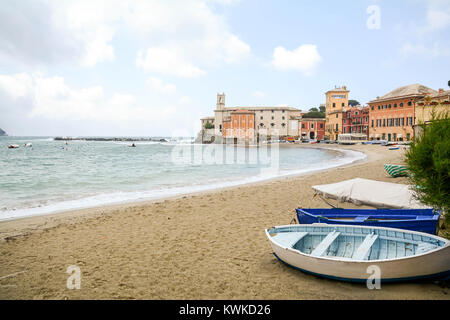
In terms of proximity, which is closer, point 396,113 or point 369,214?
point 369,214

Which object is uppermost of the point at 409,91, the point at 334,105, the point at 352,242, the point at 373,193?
the point at 334,105

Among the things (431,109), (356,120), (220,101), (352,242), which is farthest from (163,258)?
(220,101)

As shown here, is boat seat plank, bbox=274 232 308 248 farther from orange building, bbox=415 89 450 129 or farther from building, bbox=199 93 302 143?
building, bbox=199 93 302 143

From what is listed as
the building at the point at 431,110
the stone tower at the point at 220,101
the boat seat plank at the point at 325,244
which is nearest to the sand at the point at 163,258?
the boat seat plank at the point at 325,244

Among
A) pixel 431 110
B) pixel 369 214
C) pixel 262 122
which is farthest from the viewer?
pixel 262 122

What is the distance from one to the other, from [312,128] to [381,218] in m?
99.8

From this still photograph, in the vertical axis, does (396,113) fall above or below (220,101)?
below

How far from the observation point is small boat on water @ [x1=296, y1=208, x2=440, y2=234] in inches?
A: 277

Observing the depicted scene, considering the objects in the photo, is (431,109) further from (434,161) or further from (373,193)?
(434,161)

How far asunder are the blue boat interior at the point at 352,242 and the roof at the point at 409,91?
55.1 metres

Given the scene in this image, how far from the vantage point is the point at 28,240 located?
949 centimetres

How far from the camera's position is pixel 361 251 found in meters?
5.80

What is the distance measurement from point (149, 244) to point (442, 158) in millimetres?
7193
